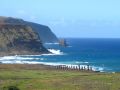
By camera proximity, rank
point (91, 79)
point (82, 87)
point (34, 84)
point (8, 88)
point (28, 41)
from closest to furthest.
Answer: point (8, 88) < point (82, 87) < point (34, 84) < point (91, 79) < point (28, 41)

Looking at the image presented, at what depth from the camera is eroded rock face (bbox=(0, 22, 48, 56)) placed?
162125 millimetres

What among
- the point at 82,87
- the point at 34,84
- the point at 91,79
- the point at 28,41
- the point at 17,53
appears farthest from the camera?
the point at 28,41

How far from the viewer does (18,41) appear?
554 ft

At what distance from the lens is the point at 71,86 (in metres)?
53.5

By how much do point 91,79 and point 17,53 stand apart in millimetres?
99617

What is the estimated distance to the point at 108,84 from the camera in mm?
54469

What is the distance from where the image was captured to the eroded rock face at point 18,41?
162125mm

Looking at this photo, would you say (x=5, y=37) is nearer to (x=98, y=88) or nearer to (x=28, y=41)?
(x=28, y=41)

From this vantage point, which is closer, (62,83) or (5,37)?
(62,83)

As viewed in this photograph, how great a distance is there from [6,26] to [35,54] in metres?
20.0

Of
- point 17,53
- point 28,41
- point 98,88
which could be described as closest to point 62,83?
point 98,88

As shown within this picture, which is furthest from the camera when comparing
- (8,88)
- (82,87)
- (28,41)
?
(28,41)

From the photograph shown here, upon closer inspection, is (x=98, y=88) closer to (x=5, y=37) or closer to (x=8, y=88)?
(x=8, y=88)

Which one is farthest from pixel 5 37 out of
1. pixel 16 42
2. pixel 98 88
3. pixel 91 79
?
pixel 98 88
